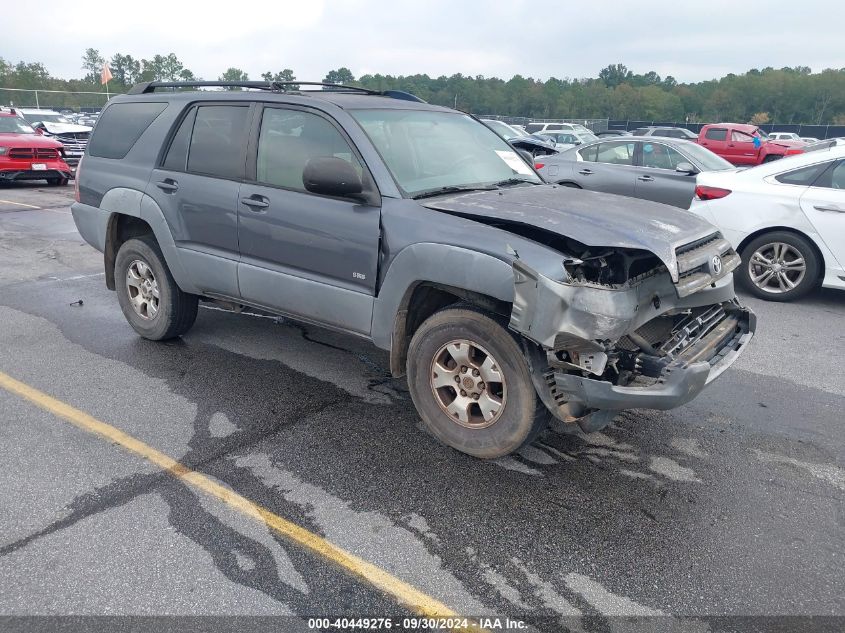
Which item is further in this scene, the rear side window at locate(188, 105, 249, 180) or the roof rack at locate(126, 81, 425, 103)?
the roof rack at locate(126, 81, 425, 103)

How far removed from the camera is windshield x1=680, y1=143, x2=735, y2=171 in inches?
372

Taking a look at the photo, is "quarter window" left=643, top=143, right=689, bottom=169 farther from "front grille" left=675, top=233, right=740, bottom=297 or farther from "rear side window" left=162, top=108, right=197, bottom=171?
"rear side window" left=162, top=108, right=197, bottom=171

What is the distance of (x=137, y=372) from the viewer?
4805 mm

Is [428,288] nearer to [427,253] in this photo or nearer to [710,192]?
[427,253]

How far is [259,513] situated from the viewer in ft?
10.3

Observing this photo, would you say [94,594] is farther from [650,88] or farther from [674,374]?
[650,88]

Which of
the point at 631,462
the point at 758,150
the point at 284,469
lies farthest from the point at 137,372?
the point at 758,150

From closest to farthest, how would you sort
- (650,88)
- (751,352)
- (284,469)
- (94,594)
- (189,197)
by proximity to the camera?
(94,594) < (284,469) < (189,197) < (751,352) < (650,88)

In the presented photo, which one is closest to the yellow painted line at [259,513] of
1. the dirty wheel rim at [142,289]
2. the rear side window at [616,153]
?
the dirty wheel rim at [142,289]

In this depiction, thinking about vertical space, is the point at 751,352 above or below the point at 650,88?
below

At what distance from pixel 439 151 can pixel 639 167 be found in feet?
20.7

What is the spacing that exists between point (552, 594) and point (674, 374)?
47.0 inches

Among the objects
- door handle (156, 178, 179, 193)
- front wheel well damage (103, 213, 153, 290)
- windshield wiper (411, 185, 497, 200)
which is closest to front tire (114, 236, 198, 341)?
front wheel well damage (103, 213, 153, 290)

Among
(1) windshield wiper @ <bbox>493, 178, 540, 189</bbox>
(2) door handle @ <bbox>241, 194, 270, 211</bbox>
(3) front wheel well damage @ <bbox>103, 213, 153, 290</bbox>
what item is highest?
(1) windshield wiper @ <bbox>493, 178, 540, 189</bbox>
